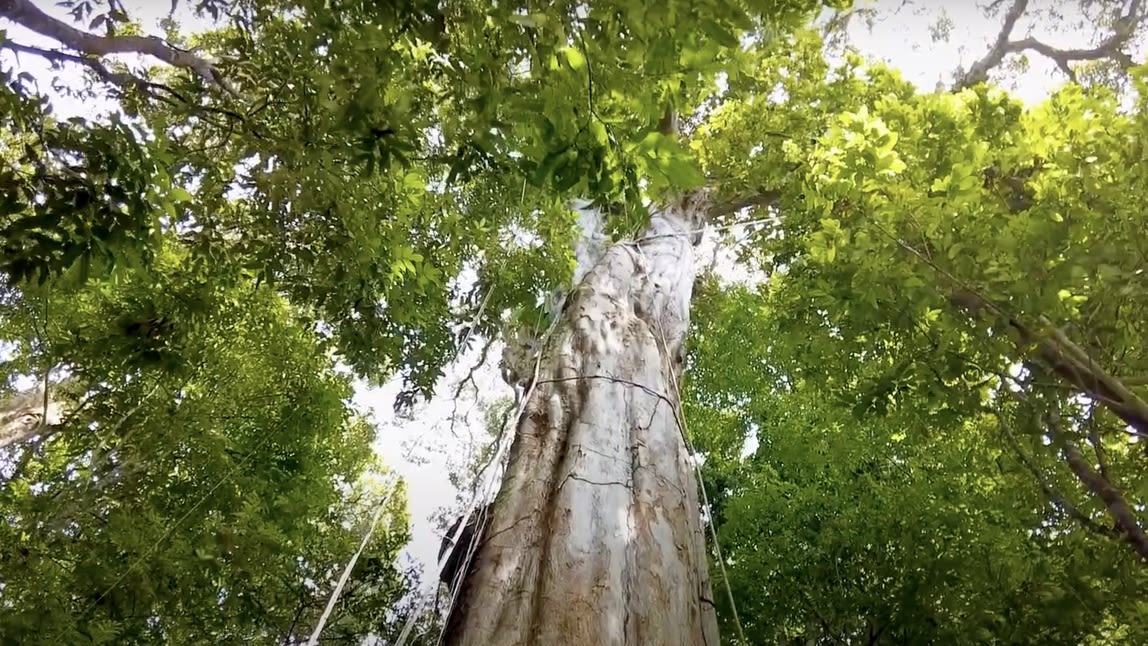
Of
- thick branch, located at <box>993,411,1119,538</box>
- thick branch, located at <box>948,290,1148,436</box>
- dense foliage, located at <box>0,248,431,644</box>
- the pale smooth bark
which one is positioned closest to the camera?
thick branch, located at <box>948,290,1148,436</box>

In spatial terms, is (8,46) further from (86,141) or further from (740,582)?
(740,582)

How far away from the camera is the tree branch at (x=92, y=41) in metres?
2.41

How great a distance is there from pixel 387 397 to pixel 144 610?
13.0ft

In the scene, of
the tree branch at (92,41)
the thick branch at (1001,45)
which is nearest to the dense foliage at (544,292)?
the tree branch at (92,41)

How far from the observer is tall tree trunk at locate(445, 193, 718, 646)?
1631 mm

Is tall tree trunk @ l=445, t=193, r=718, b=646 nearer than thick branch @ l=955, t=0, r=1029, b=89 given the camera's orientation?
Yes

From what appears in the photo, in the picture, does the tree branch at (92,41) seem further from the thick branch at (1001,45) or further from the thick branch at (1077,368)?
the thick branch at (1001,45)

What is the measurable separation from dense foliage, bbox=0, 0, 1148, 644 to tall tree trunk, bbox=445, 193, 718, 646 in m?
0.61

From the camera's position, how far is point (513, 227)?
11.4 ft

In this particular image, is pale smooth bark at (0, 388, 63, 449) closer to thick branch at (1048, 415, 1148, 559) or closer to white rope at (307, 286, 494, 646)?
white rope at (307, 286, 494, 646)

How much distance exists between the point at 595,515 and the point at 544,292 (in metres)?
1.83

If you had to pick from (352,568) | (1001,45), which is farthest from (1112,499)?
(1001,45)

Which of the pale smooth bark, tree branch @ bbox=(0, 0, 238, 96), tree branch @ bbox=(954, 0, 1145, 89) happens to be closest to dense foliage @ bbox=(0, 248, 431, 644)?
tree branch @ bbox=(0, 0, 238, 96)

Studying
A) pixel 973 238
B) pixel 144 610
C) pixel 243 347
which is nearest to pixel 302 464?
pixel 243 347
